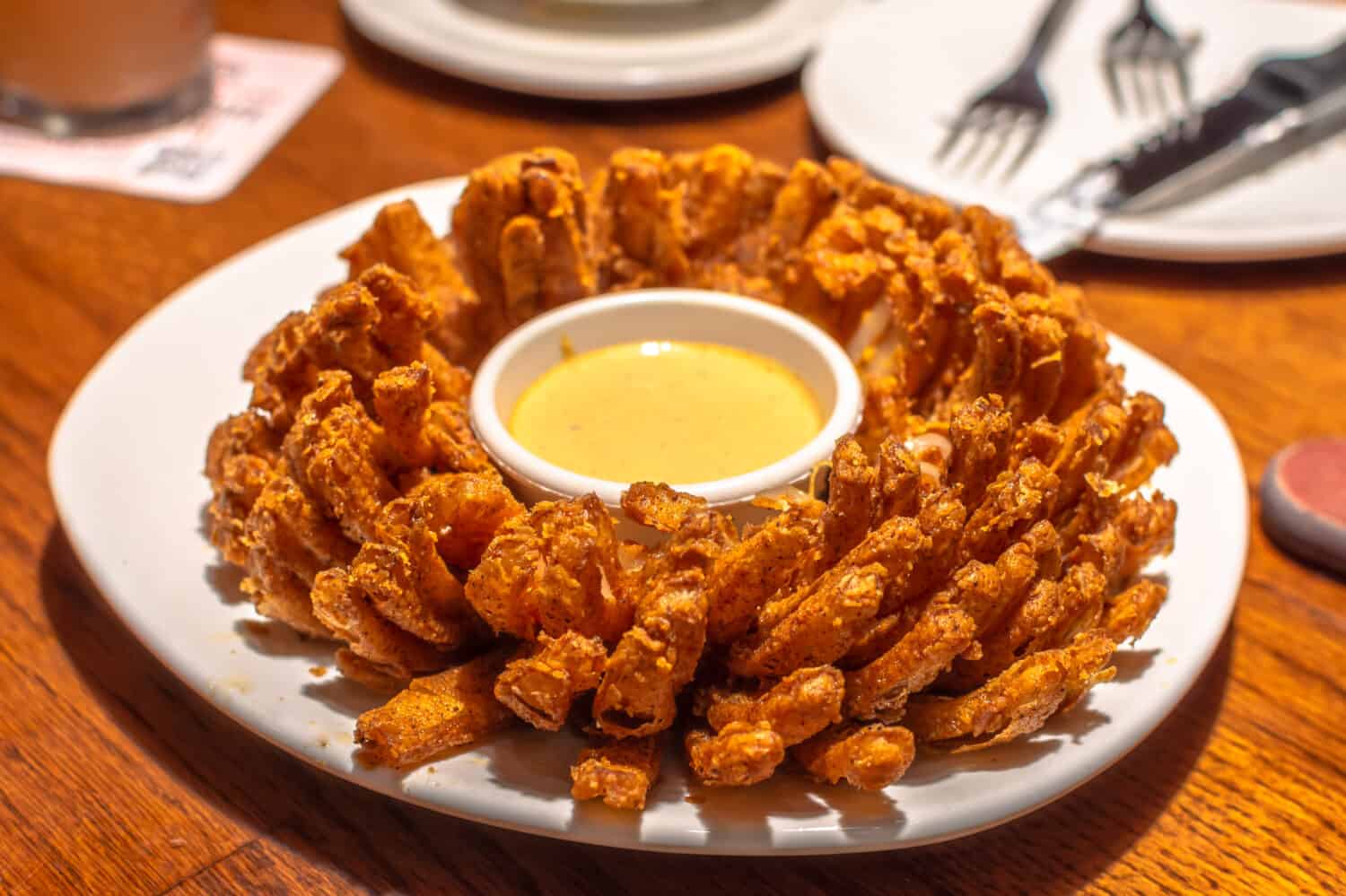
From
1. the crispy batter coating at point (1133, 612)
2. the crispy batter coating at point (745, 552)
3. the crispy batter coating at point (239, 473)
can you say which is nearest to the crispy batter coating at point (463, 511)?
the crispy batter coating at point (745, 552)

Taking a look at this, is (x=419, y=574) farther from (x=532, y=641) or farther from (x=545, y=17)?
(x=545, y=17)

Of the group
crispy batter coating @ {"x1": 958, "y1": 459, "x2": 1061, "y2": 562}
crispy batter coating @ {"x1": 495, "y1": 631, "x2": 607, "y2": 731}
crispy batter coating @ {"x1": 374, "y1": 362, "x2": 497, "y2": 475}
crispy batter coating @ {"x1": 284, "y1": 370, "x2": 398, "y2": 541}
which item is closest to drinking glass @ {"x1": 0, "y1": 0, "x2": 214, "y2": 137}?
crispy batter coating @ {"x1": 374, "y1": 362, "x2": 497, "y2": 475}

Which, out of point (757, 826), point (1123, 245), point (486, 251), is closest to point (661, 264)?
point (486, 251)

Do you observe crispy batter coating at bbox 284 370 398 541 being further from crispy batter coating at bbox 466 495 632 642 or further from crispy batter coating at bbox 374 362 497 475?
crispy batter coating at bbox 466 495 632 642

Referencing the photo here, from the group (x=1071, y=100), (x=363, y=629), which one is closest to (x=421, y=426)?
(x=363, y=629)

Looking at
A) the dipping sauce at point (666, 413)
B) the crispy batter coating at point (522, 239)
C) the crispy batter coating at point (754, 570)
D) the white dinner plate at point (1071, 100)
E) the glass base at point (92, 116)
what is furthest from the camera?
the glass base at point (92, 116)

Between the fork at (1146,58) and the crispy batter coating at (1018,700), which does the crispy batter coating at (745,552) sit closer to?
the crispy batter coating at (1018,700)

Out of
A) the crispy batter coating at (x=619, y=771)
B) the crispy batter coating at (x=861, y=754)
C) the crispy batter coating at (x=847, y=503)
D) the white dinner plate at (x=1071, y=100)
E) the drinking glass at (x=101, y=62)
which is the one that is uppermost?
the crispy batter coating at (x=847, y=503)

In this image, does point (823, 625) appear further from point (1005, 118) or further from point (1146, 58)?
point (1146, 58)
